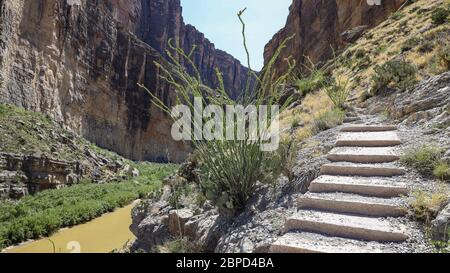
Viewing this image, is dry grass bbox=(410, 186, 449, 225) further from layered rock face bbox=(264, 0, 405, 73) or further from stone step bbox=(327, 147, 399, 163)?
layered rock face bbox=(264, 0, 405, 73)

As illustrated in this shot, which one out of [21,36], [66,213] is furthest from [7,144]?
[21,36]

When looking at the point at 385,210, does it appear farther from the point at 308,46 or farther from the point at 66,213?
the point at 308,46

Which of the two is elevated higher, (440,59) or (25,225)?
(440,59)

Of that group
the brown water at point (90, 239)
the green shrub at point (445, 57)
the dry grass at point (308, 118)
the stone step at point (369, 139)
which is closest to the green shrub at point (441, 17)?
the dry grass at point (308, 118)

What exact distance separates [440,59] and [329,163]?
4.19 m

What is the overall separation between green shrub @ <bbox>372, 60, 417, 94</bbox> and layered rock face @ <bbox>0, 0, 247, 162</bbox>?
11.9m

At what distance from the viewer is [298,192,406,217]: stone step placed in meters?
3.01

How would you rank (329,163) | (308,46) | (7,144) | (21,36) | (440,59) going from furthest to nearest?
1. (308,46)
2. (21,36)
3. (7,144)
4. (440,59)
5. (329,163)

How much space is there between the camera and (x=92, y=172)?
20.4 meters

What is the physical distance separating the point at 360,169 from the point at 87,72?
30145 millimetres

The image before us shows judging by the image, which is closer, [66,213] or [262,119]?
[262,119]

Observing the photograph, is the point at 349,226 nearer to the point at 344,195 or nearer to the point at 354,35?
the point at 344,195

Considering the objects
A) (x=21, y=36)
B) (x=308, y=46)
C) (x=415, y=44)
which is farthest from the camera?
(x=308, y=46)

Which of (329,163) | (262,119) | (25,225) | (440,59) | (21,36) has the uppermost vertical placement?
(21,36)
